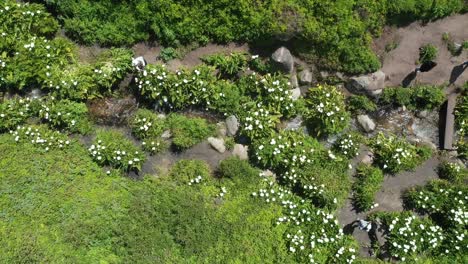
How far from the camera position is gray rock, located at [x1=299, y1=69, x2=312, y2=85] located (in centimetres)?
1380

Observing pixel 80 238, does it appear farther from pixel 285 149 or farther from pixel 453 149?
pixel 453 149

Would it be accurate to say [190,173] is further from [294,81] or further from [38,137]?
[38,137]

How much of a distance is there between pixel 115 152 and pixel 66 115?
191cm

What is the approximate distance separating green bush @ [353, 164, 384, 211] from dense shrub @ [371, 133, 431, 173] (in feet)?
1.26

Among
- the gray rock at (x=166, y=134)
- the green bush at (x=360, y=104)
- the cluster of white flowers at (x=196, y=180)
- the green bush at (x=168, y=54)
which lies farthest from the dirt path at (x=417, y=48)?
the gray rock at (x=166, y=134)

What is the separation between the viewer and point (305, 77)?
1379 cm

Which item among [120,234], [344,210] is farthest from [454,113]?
[120,234]

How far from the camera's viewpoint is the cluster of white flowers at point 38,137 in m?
12.8

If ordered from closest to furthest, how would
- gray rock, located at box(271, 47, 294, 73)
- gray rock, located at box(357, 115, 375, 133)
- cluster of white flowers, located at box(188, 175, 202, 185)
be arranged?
1. cluster of white flowers, located at box(188, 175, 202, 185)
2. gray rock, located at box(271, 47, 294, 73)
3. gray rock, located at box(357, 115, 375, 133)

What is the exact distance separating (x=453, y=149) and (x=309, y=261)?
20.2 ft

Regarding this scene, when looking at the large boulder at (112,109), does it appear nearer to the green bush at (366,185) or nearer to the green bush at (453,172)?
the green bush at (366,185)

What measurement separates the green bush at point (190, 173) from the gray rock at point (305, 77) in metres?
4.24

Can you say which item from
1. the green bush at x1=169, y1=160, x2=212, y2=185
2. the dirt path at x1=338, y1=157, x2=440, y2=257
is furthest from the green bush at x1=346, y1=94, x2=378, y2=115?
the green bush at x1=169, y1=160, x2=212, y2=185

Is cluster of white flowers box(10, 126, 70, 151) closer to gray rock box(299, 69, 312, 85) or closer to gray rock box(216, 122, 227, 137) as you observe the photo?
gray rock box(216, 122, 227, 137)
